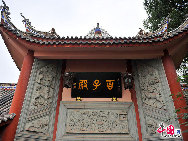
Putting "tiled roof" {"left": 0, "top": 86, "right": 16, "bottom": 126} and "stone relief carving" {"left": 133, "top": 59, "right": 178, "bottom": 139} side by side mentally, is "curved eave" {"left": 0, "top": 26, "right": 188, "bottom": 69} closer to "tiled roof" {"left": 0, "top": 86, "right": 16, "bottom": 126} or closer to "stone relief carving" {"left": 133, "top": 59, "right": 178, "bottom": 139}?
"stone relief carving" {"left": 133, "top": 59, "right": 178, "bottom": 139}

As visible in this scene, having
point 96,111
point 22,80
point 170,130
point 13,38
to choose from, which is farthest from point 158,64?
point 13,38

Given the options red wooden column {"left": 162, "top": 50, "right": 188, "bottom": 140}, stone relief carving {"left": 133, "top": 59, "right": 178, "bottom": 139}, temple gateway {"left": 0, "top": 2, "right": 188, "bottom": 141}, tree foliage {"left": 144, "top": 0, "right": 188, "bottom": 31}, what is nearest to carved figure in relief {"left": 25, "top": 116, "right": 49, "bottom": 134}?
temple gateway {"left": 0, "top": 2, "right": 188, "bottom": 141}

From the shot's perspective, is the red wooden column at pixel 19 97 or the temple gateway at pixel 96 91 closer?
the red wooden column at pixel 19 97

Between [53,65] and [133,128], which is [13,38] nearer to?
[53,65]

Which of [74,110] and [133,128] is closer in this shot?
[133,128]

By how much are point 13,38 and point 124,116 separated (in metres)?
4.04

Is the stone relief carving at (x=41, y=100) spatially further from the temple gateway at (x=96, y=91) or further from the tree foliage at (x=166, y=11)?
the tree foliage at (x=166, y=11)

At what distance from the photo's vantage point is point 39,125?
391 cm

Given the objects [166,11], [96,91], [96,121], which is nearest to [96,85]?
[96,91]

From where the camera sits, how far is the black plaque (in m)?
4.57

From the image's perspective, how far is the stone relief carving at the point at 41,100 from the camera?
3.85m

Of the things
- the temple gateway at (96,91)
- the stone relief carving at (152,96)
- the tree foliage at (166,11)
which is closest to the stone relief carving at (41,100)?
the temple gateway at (96,91)

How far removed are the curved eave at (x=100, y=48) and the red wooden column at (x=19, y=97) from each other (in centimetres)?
31

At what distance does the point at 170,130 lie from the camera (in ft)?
12.3
